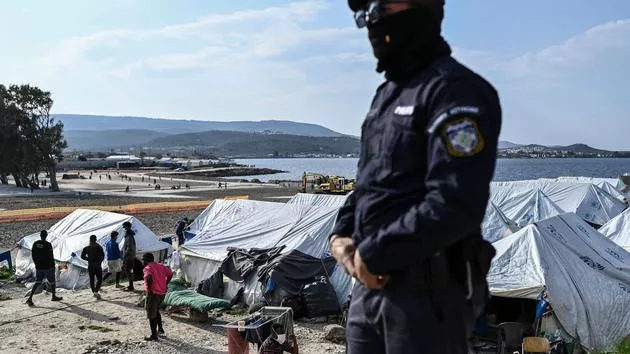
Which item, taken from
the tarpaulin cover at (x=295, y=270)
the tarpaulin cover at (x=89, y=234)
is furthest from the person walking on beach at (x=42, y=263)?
the tarpaulin cover at (x=295, y=270)

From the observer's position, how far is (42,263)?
48.7 feet

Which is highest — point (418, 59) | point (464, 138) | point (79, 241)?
point (418, 59)

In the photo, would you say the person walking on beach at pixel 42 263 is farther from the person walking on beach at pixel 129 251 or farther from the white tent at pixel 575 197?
the white tent at pixel 575 197

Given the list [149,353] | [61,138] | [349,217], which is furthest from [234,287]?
[61,138]

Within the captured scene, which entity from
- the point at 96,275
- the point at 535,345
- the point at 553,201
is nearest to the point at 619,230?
the point at 553,201

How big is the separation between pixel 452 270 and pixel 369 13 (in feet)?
3.44

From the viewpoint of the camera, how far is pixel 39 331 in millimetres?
12125

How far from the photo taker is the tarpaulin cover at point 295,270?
1345 centimetres

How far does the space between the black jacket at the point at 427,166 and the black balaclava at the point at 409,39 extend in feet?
0.16

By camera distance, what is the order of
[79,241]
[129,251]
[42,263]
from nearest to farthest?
[42,263]
[129,251]
[79,241]

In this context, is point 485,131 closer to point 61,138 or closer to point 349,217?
point 349,217

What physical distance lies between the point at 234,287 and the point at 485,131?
13.1 meters

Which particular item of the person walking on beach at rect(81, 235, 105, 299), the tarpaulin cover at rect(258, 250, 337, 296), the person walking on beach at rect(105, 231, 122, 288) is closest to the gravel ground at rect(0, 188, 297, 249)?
the person walking on beach at rect(105, 231, 122, 288)

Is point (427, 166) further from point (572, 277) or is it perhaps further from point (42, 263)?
point (42, 263)
